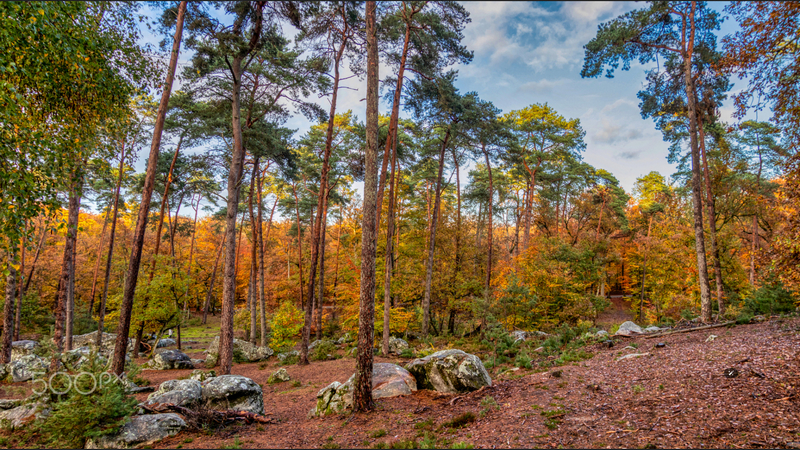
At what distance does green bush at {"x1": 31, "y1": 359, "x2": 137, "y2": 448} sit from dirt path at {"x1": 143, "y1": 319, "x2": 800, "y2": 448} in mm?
798

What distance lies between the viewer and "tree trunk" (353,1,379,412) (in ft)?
19.7

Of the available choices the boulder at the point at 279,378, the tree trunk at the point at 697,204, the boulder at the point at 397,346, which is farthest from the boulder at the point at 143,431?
the tree trunk at the point at 697,204

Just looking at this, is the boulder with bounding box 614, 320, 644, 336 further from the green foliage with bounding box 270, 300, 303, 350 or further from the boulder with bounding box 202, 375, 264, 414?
the green foliage with bounding box 270, 300, 303, 350

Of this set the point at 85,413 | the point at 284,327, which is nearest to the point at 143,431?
the point at 85,413

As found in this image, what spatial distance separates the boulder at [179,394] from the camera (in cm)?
563

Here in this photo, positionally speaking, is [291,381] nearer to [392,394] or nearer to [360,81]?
[392,394]

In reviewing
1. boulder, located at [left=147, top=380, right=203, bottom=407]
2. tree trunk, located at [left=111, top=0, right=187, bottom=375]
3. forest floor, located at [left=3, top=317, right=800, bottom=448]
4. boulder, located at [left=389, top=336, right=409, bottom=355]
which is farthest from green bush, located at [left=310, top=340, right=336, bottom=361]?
boulder, located at [left=147, top=380, right=203, bottom=407]

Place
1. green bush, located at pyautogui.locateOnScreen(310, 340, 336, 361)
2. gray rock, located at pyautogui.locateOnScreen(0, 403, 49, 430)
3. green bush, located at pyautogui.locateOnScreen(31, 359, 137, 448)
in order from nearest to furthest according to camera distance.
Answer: green bush, located at pyautogui.locateOnScreen(31, 359, 137, 448) < gray rock, located at pyautogui.locateOnScreen(0, 403, 49, 430) < green bush, located at pyautogui.locateOnScreen(310, 340, 336, 361)

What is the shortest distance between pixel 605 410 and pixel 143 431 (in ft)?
22.5

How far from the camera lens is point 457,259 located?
18.6 m

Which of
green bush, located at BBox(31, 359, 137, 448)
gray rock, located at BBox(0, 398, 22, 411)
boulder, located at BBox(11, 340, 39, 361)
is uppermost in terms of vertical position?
green bush, located at BBox(31, 359, 137, 448)

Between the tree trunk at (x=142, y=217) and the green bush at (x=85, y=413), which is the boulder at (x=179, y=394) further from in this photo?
the tree trunk at (x=142, y=217)

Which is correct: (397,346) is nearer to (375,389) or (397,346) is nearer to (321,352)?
(321,352)

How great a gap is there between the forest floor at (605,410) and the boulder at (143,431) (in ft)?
0.51
